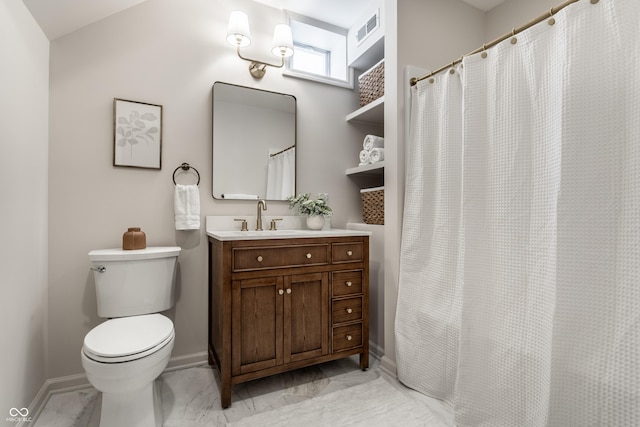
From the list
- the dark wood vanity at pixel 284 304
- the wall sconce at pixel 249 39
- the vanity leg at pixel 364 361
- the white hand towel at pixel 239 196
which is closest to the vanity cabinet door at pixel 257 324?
the dark wood vanity at pixel 284 304

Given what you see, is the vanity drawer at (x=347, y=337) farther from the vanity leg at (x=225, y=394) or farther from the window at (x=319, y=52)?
the window at (x=319, y=52)

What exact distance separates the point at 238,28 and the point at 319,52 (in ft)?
2.77

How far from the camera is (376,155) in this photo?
7.20 ft

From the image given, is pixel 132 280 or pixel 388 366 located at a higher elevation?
pixel 132 280

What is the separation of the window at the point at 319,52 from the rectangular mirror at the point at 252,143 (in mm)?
385

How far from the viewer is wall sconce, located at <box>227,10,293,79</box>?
6.48 ft

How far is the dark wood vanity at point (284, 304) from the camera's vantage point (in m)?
1.59

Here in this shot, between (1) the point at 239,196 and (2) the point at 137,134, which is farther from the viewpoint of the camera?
(1) the point at 239,196

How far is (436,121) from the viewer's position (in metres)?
1.70

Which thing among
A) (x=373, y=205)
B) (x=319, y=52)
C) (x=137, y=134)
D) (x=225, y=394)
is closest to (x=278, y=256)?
(x=225, y=394)

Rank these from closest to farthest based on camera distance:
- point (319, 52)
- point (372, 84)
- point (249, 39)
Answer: point (249, 39)
point (372, 84)
point (319, 52)

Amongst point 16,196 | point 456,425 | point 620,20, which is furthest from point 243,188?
point 620,20

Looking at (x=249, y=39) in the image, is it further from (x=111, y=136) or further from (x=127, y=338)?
(x=127, y=338)

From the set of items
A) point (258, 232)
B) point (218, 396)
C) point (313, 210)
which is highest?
point (313, 210)
